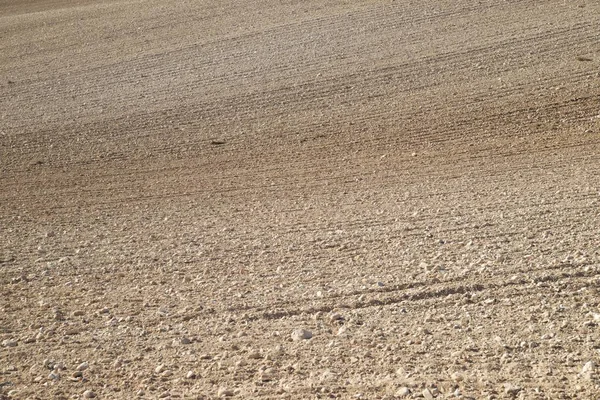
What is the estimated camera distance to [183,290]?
7.14 m

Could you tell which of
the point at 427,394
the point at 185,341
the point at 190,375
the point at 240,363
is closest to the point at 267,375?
the point at 240,363

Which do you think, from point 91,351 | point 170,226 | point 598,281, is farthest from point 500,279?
point 170,226

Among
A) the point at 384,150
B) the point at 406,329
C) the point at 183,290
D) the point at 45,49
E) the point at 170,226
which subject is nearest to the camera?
the point at 406,329

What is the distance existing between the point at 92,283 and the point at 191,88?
986cm

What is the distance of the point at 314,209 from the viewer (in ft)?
31.4

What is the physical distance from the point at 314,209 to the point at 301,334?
147 inches

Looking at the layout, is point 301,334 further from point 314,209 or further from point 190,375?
point 314,209

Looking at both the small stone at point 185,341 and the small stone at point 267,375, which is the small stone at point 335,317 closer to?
the small stone at point 267,375

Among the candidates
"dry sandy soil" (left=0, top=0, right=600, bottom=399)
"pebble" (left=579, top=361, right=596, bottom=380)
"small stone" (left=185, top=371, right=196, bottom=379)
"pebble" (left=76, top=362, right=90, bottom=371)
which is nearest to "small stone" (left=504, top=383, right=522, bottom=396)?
"dry sandy soil" (left=0, top=0, right=600, bottom=399)

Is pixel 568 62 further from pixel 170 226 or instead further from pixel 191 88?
pixel 170 226

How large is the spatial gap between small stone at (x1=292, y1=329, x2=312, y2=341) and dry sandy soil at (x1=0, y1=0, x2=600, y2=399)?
2.8 inches

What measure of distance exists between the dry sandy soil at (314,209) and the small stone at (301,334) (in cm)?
7

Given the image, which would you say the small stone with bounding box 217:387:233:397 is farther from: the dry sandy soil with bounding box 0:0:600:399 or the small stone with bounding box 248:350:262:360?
the small stone with bounding box 248:350:262:360

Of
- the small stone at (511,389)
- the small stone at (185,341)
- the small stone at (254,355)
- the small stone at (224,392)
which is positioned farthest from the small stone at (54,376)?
the small stone at (511,389)
